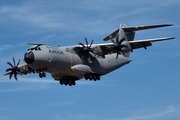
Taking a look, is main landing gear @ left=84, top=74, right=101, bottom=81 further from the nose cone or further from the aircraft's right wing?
the nose cone

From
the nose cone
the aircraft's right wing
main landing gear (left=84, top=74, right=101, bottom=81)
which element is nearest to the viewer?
the nose cone

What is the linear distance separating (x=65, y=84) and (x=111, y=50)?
6437 millimetres

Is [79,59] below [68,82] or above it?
above

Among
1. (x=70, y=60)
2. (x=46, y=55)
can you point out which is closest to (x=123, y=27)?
(x=70, y=60)

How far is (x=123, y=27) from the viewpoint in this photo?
109 feet

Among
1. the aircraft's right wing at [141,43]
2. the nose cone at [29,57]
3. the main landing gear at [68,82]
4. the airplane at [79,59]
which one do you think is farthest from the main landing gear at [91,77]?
the nose cone at [29,57]

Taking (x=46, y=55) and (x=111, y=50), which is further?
(x=111, y=50)

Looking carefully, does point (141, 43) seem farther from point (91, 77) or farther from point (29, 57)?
point (29, 57)

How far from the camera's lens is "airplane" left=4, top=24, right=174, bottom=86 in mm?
27141

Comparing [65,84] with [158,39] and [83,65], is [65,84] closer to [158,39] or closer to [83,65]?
[83,65]

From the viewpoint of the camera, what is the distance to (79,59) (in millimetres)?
29531

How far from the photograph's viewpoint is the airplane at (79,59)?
27.1 m

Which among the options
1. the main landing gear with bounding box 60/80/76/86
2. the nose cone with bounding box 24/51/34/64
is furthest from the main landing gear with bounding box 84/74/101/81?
the nose cone with bounding box 24/51/34/64

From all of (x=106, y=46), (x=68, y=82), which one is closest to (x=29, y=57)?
(x=68, y=82)
